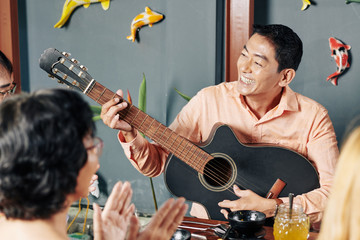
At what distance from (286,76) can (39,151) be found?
5.76ft

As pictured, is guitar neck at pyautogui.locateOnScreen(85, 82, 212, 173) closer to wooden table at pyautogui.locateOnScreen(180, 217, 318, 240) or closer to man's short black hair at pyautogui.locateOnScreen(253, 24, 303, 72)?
wooden table at pyautogui.locateOnScreen(180, 217, 318, 240)

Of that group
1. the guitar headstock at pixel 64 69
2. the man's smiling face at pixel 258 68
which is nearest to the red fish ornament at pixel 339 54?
the man's smiling face at pixel 258 68

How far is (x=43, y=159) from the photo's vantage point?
86 centimetres

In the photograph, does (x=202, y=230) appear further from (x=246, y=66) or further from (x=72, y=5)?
(x=72, y=5)

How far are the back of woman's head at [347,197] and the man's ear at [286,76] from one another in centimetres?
154

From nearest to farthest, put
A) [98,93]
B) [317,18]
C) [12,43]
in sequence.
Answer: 1. [98,93]
2. [317,18]
3. [12,43]

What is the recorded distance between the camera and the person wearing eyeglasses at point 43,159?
0.86 meters

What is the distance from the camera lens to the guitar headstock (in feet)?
6.55

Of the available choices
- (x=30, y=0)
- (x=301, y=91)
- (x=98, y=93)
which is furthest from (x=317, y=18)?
(x=30, y=0)

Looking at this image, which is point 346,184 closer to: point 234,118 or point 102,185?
Result: point 234,118

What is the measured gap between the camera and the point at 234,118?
2.36m

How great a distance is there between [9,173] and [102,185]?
9.04 feet

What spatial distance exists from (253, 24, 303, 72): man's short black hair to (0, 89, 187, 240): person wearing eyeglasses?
1.51m

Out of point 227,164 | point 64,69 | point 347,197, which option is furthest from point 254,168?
point 347,197
